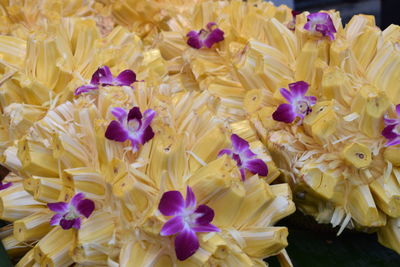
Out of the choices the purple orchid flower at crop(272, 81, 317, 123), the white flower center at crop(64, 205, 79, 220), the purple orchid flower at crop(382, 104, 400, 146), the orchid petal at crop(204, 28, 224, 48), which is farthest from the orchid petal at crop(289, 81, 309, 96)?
the white flower center at crop(64, 205, 79, 220)

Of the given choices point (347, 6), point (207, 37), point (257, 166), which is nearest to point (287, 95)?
point (257, 166)

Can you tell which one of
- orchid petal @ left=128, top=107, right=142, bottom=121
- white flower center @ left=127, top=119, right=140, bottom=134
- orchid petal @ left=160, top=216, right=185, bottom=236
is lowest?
orchid petal @ left=160, top=216, right=185, bottom=236

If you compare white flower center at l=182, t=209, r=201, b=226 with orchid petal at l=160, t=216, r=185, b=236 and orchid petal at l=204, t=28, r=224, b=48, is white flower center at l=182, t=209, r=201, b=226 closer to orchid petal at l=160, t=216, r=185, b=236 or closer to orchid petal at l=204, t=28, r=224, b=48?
orchid petal at l=160, t=216, r=185, b=236

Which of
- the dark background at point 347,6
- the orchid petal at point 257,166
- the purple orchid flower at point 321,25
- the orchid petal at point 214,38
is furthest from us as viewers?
the dark background at point 347,6

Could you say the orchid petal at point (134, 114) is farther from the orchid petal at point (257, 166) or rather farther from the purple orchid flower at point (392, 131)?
the purple orchid flower at point (392, 131)

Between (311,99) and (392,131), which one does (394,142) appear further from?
(311,99)

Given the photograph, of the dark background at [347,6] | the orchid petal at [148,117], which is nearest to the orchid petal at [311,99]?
the orchid petal at [148,117]

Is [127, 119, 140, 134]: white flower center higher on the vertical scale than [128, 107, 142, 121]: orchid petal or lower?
lower
